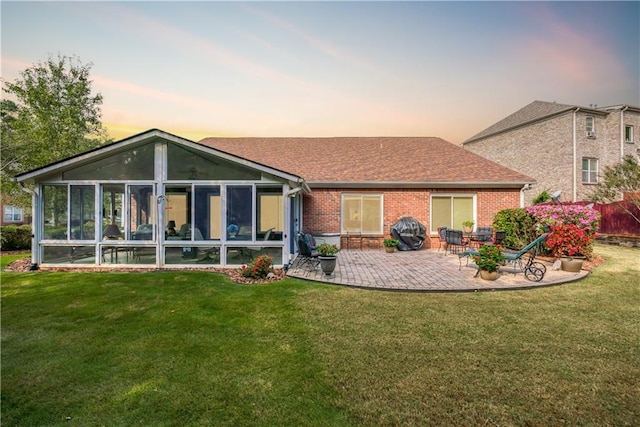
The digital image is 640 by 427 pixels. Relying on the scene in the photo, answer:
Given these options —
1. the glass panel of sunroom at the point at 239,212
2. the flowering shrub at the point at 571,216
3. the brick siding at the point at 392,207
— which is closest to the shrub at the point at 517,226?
the flowering shrub at the point at 571,216

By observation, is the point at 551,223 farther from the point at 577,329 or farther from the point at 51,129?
the point at 51,129

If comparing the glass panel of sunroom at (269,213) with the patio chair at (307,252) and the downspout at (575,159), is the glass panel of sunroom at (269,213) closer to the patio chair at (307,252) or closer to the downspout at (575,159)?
the patio chair at (307,252)

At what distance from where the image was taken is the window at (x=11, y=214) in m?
28.3

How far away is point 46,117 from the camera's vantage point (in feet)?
50.4

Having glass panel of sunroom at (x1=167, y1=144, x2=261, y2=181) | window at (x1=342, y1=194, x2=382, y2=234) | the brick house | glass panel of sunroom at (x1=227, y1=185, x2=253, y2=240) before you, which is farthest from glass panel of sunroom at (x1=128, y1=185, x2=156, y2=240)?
window at (x1=342, y1=194, x2=382, y2=234)

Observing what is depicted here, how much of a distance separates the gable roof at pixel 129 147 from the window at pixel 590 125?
81.1 feet

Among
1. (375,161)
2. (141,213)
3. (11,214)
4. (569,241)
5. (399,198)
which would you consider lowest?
A: (569,241)

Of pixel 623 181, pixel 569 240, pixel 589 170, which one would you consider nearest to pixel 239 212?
pixel 569 240

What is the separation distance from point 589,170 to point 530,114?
6292mm

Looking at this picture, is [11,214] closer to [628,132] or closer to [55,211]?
[55,211]

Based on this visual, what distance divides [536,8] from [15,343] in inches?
660

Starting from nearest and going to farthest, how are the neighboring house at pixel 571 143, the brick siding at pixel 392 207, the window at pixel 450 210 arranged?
the brick siding at pixel 392 207 < the window at pixel 450 210 < the neighboring house at pixel 571 143

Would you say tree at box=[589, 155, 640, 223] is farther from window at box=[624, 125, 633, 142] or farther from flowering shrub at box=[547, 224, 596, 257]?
window at box=[624, 125, 633, 142]

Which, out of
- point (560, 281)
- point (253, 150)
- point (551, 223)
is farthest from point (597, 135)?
point (253, 150)
